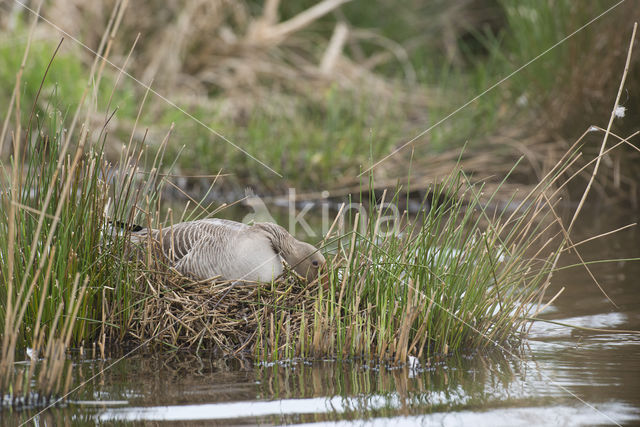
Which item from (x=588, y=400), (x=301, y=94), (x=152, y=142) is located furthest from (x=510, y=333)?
(x=301, y=94)

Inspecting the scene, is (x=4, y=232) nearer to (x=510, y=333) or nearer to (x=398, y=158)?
(x=510, y=333)

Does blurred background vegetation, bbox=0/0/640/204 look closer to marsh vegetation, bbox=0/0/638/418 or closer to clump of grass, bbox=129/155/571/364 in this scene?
marsh vegetation, bbox=0/0/638/418

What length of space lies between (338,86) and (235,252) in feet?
29.1

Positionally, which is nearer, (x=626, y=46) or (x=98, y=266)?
(x=98, y=266)

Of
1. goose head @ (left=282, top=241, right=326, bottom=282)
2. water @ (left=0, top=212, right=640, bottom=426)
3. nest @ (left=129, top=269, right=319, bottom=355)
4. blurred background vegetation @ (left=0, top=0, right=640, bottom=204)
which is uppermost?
blurred background vegetation @ (left=0, top=0, right=640, bottom=204)

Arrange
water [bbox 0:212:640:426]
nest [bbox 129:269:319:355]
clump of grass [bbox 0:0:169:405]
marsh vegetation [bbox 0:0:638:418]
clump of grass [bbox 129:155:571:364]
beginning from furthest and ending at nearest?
nest [bbox 129:269:319:355]
clump of grass [bbox 129:155:571:364]
marsh vegetation [bbox 0:0:638:418]
clump of grass [bbox 0:0:169:405]
water [bbox 0:212:640:426]

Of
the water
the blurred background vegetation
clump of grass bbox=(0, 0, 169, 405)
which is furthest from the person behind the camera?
the blurred background vegetation

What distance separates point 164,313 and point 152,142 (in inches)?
251

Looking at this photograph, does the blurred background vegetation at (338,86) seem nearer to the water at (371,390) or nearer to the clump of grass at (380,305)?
the clump of grass at (380,305)

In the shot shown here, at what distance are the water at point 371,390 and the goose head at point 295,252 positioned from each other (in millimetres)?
689

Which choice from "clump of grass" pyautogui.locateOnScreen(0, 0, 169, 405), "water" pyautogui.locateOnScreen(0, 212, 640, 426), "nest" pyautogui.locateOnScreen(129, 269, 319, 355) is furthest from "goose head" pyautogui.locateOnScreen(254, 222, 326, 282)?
"clump of grass" pyautogui.locateOnScreen(0, 0, 169, 405)

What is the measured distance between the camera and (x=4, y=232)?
13.0ft

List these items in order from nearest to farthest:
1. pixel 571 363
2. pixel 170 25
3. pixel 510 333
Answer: pixel 571 363, pixel 510 333, pixel 170 25

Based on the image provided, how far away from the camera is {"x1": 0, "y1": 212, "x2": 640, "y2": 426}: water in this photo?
11.1 feet
